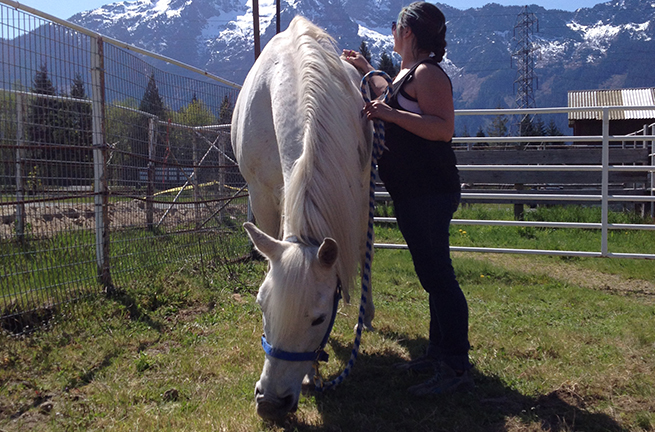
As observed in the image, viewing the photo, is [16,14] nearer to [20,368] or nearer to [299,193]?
[20,368]

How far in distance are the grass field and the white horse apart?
1.39 ft

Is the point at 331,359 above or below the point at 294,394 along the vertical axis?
below

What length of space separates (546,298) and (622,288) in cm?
92

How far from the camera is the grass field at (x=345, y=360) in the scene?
2.14m

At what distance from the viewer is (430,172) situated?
2.43 metres

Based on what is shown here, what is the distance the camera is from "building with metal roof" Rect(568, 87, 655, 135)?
21359 millimetres

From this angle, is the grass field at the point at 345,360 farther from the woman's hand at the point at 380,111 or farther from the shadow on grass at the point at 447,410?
the woman's hand at the point at 380,111

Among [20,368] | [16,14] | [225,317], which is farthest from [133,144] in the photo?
[20,368]

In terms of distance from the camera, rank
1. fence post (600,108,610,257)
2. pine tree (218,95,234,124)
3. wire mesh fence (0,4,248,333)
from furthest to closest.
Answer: pine tree (218,95,234,124) < fence post (600,108,610,257) < wire mesh fence (0,4,248,333)

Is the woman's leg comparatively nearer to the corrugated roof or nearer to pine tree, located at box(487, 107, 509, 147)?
the corrugated roof

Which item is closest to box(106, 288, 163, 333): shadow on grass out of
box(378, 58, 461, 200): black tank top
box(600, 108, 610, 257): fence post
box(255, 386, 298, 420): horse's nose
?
box(255, 386, 298, 420): horse's nose

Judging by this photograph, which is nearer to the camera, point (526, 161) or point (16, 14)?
point (16, 14)

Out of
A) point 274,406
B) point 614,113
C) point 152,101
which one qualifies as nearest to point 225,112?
point 152,101

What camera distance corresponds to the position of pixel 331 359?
9.30 feet
